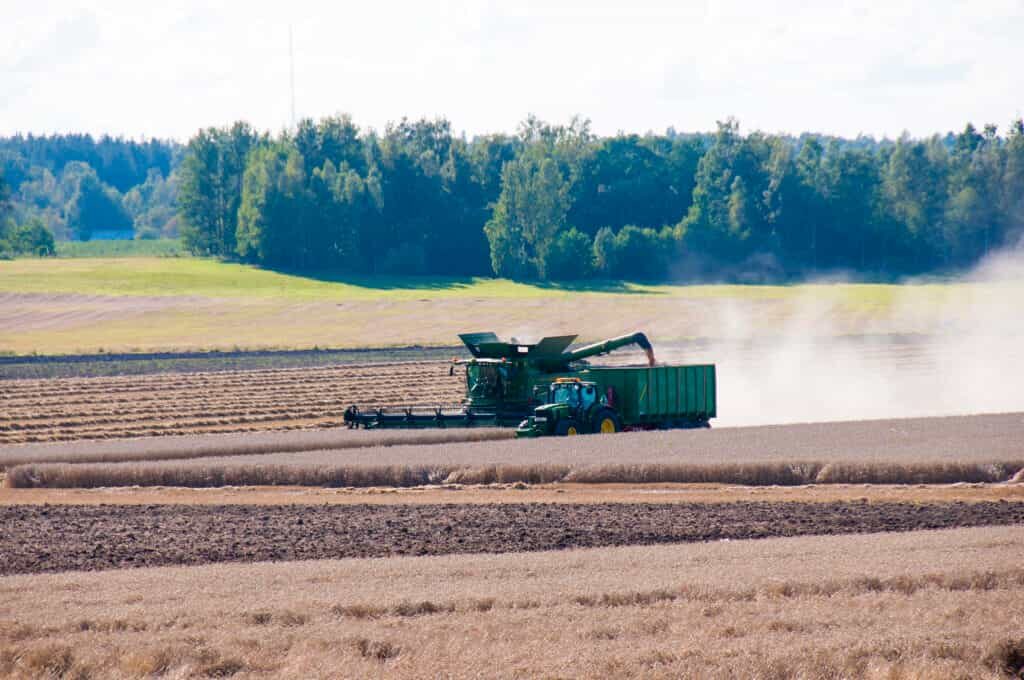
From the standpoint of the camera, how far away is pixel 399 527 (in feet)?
92.2

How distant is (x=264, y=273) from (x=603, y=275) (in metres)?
36.5

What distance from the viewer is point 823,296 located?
125 meters

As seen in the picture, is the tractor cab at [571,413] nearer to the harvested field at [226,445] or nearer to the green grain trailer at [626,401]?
the green grain trailer at [626,401]

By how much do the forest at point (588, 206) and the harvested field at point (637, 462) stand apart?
109297mm

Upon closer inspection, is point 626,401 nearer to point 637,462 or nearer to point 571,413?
point 571,413

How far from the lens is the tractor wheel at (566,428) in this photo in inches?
1687

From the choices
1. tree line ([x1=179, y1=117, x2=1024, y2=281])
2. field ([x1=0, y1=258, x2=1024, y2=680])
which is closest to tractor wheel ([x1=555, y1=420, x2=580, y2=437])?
field ([x1=0, y1=258, x2=1024, y2=680])

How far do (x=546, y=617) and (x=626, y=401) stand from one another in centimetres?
2720

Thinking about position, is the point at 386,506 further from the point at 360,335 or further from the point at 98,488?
the point at 360,335

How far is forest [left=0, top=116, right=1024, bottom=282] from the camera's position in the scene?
506 ft

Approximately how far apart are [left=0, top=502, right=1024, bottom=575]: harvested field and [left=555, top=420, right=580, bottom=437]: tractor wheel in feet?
37.8

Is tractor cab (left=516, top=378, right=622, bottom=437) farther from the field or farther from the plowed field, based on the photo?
the plowed field

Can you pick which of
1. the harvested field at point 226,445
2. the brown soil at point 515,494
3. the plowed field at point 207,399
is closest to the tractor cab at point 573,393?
the harvested field at point 226,445

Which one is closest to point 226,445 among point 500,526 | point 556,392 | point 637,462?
point 556,392
